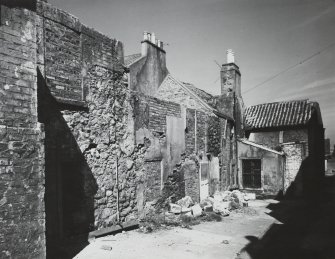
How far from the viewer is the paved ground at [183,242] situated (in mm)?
6371

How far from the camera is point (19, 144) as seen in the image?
4.43 meters

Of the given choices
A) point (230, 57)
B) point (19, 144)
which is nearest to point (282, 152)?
point (230, 57)

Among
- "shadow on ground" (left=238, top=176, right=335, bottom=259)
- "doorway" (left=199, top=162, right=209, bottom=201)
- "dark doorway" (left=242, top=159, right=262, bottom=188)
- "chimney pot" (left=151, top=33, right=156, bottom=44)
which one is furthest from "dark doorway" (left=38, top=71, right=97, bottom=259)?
"chimney pot" (left=151, top=33, right=156, bottom=44)

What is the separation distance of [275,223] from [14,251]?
8951 mm

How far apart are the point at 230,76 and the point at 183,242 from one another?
43.0 feet

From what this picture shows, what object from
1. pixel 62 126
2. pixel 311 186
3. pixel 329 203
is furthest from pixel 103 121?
pixel 311 186

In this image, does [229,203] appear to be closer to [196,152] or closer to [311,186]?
[196,152]

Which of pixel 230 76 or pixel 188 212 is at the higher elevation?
pixel 230 76

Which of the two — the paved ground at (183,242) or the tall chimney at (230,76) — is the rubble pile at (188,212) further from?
the tall chimney at (230,76)

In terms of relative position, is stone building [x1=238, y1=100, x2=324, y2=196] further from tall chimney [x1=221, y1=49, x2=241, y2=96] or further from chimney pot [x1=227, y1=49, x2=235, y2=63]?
chimney pot [x1=227, y1=49, x2=235, y2=63]

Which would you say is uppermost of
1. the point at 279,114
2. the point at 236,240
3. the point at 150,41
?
the point at 150,41

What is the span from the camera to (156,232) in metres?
8.20

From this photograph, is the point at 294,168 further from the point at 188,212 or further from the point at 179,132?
the point at 188,212

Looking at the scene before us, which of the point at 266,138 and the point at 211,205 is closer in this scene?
the point at 211,205
